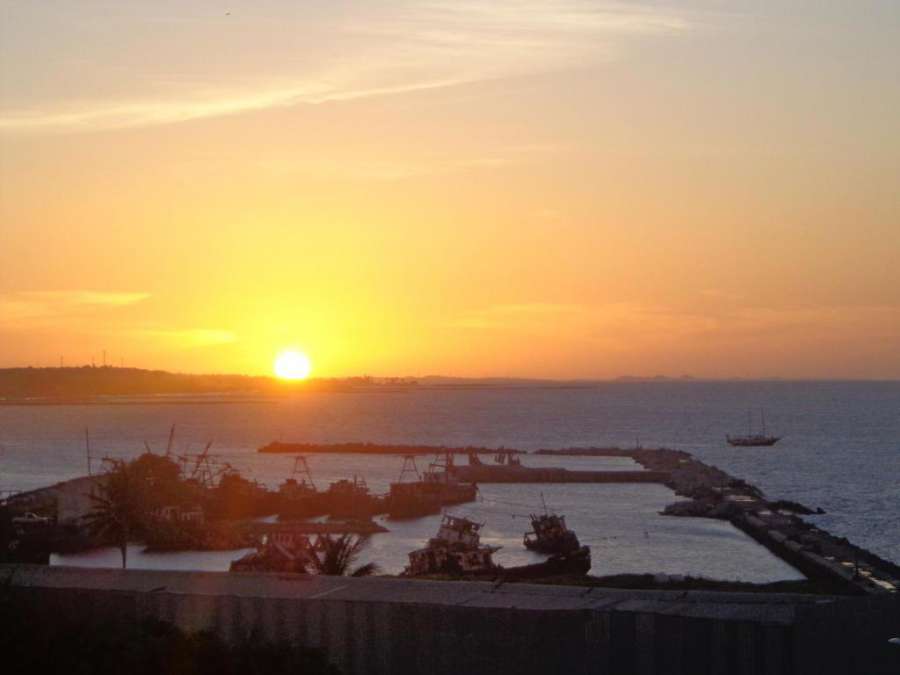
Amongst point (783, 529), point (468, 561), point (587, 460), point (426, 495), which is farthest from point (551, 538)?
point (587, 460)

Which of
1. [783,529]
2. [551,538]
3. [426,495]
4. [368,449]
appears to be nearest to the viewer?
[551,538]

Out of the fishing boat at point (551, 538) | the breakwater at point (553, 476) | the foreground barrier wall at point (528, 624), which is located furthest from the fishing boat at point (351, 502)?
the foreground barrier wall at point (528, 624)

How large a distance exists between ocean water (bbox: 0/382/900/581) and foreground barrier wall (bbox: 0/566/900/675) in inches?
667

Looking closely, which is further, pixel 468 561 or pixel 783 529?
pixel 783 529

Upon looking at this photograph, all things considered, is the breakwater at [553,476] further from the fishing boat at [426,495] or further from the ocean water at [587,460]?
the fishing boat at [426,495]

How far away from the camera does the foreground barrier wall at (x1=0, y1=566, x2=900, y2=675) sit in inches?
360

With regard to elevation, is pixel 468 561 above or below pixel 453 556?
below

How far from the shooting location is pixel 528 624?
9.48m

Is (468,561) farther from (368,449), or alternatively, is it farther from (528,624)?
(368,449)

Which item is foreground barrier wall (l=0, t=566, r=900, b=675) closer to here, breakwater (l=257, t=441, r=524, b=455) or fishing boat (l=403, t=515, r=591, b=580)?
fishing boat (l=403, t=515, r=591, b=580)

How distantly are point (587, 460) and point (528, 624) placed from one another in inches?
2373

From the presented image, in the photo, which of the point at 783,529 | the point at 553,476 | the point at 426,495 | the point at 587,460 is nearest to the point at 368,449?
the point at 587,460

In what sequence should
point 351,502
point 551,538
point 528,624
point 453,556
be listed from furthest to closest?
point 351,502
point 551,538
point 453,556
point 528,624

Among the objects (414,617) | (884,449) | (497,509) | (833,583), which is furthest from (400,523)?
(884,449)
